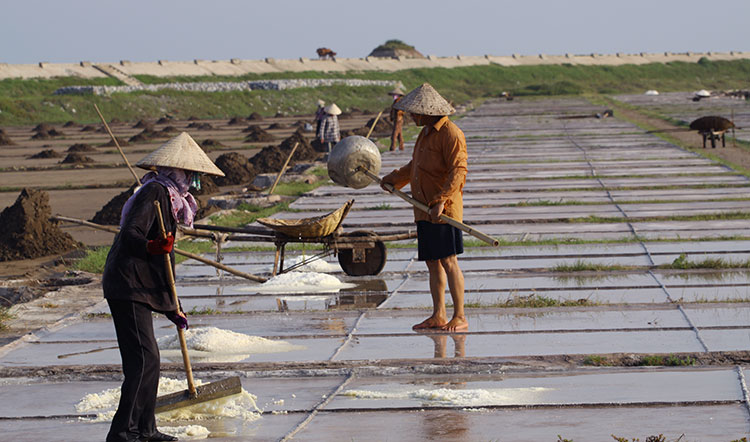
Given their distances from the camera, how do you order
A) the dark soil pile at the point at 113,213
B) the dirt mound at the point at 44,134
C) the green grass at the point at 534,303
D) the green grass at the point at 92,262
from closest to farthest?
the green grass at the point at 534,303 → the green grass at the point at 92,262 → the dark soil pile at the point at 113,213 → the dirt mound at the point at 44,134

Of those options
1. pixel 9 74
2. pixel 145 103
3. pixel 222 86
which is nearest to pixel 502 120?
pixel 145 103

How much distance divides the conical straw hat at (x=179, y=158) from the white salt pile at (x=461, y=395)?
1.54 m

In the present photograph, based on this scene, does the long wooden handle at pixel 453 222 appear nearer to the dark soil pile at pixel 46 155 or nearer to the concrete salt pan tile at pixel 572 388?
the concrete salt pan tile at pixel 572 388

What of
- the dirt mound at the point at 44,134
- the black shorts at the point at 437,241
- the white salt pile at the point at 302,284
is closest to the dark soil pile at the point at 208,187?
the white salt pile at the point at 302,284

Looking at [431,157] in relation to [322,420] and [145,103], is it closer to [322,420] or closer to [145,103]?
[322,420]

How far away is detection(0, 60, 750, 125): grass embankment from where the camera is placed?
192ft

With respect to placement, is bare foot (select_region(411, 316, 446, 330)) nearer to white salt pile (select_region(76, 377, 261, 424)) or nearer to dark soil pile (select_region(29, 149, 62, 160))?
white salt pile (select_region(76, 377, 261, 424))

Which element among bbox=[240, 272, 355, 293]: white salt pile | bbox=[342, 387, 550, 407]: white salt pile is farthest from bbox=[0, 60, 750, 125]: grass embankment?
bbox=[342, 387, 550, 407]: white salt pile

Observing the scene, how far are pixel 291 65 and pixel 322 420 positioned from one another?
88.1 m

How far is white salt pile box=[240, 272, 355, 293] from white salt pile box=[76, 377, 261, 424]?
361cm

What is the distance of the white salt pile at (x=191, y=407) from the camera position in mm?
5551

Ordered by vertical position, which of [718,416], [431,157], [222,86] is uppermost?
[222,86]

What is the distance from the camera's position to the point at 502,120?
41031 millimetres

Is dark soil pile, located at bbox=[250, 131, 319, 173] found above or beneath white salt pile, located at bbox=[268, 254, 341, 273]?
above
